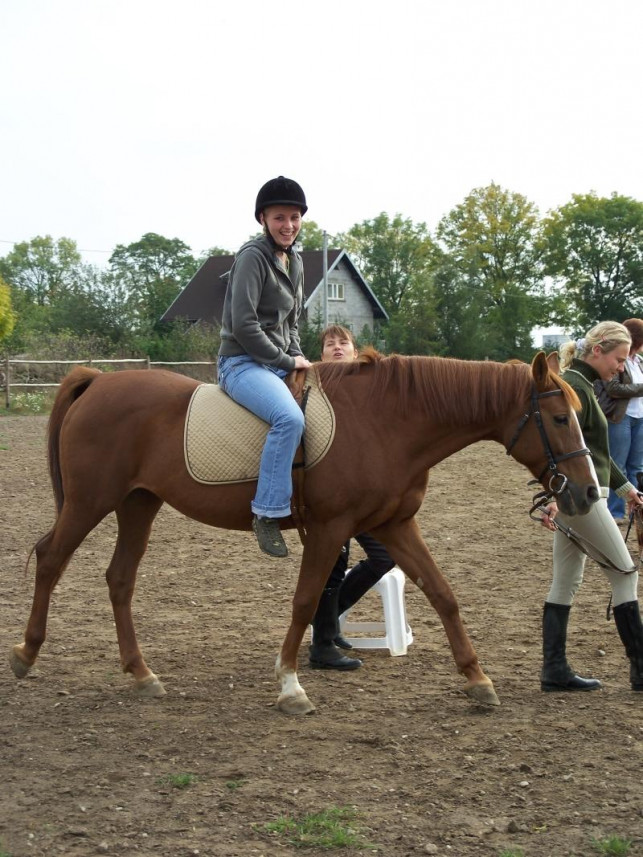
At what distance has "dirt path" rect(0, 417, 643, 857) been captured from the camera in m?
3.43

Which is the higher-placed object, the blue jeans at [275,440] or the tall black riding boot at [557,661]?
the blue jeans at [275,440]

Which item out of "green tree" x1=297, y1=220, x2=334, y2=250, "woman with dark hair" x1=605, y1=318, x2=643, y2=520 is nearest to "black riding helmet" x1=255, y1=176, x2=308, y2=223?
"woman with dark hair" x1=605, y1=318, x2=643, y2=520

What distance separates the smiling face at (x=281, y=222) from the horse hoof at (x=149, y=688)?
2.43 metres

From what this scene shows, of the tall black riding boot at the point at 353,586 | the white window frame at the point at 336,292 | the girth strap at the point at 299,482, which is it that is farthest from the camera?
the white window frame at the point at 336,292

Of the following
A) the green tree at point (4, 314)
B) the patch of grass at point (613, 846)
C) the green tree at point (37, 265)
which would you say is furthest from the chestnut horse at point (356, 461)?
the green tree at point (37, 265)

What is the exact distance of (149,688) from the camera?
16.8ft

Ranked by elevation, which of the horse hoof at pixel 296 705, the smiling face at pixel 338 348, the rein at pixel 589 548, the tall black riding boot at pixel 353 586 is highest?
the smiling face at pixel 338 348

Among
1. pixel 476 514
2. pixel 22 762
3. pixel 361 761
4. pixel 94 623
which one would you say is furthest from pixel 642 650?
pixel 476 514

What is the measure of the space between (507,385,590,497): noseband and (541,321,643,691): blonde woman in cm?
34

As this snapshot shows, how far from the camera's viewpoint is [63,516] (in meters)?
5.34

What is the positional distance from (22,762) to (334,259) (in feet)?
176

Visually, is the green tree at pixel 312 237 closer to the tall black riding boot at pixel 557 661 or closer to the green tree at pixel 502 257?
the green tree at pixel 502 257

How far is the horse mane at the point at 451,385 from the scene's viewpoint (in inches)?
188

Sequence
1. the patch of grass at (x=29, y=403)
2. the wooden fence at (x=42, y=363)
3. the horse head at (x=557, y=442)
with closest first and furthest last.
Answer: the horse head at (x=557, y=442)
the patch of grass at (x=29, y=403)
the wooden fence at (x=42, y=363)
